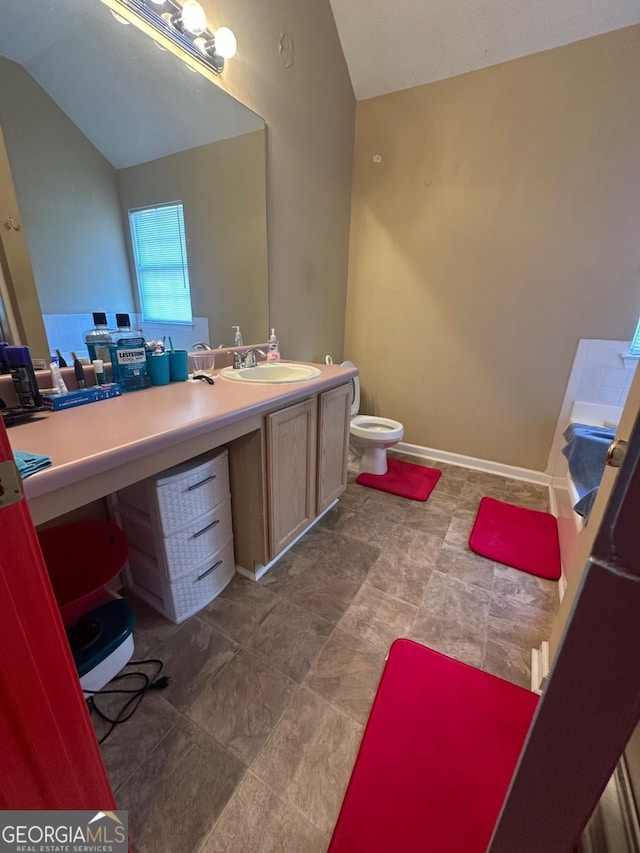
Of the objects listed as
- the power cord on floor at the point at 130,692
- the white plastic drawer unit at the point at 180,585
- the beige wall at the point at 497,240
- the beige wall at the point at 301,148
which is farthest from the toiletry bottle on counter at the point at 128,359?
the beige wall at the point at 497,240

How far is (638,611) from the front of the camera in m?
0.36

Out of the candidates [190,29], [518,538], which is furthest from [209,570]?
[190,29]

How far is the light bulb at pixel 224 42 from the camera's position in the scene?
134 cm

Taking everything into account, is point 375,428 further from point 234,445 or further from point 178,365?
point 178,365

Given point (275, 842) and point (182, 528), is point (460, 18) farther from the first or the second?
point (275, 842)

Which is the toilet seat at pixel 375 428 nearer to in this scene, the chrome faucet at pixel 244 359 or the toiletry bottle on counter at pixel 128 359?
the chrome faucet at pixel 244 359

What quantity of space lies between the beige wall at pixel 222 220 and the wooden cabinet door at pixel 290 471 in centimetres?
65

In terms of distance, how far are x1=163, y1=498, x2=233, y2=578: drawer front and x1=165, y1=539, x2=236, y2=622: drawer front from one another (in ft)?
0.16

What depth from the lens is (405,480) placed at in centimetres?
244

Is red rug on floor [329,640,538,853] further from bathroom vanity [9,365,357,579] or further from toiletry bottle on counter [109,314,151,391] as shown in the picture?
toiletry bottle on counter [109,314,151,391]

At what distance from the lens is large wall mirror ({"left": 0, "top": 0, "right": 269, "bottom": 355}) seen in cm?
100

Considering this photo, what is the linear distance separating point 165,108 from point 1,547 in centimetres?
170

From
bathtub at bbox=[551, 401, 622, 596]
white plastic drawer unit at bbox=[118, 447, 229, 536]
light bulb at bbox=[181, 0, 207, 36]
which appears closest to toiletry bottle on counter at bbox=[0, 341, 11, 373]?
white plastic drawer unit at bbox=[118, 447, 229, 536]

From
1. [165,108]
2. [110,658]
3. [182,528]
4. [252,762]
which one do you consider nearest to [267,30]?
[165,108]
